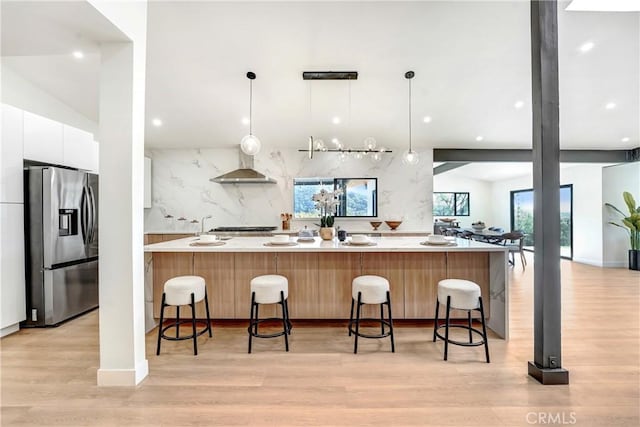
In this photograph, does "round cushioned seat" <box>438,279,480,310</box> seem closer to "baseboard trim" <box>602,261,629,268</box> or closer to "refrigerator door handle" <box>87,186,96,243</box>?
"refrigerator door handle" <box>87,186,96,243</box>

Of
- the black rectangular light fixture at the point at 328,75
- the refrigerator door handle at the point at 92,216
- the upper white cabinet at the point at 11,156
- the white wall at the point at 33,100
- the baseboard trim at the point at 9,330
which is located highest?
the black rectangular light fixture at the point at 328,75

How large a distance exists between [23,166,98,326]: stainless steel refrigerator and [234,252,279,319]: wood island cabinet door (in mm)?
1995

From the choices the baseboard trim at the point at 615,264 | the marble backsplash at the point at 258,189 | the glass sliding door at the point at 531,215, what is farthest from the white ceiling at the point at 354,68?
the baseboard trim at the point at 615,264

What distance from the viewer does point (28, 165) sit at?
338 centimetres

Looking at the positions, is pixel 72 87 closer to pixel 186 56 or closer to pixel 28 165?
pixel 28 165

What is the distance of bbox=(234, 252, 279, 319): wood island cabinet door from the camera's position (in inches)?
125

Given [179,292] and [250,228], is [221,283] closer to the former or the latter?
[179,292]

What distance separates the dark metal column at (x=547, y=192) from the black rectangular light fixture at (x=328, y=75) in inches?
88.0

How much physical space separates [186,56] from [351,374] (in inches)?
160

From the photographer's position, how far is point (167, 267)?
3186mm

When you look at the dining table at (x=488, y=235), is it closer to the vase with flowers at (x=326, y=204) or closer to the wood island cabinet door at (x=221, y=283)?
the vase with flowers at (x=326, y=204)

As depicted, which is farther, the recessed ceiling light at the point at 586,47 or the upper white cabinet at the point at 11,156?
the recessed ceiling light at the point at 586,47

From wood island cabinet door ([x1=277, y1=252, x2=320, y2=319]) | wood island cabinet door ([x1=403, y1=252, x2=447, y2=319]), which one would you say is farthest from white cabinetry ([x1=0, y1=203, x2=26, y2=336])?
wood island cabinet door ([x1=403, y1=252, x2=447, y2=319])

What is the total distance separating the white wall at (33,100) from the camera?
3941 mm
